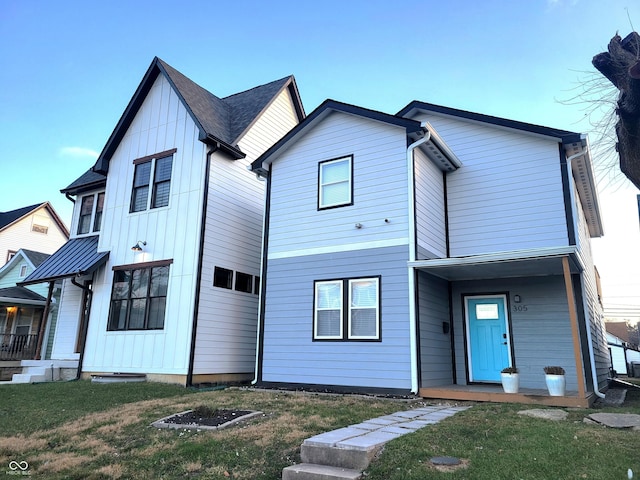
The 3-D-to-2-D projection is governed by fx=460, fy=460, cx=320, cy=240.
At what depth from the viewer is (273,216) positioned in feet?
38.3

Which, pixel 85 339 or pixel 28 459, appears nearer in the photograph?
pixel 28 459

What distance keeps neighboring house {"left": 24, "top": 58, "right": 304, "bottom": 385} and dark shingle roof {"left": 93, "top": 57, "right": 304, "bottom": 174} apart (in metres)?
0.04

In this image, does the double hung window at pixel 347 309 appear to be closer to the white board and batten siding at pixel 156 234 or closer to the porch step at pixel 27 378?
the white board and batten siding at pixel 156 234

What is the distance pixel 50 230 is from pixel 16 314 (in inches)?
402

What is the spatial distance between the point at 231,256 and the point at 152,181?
3355 mm

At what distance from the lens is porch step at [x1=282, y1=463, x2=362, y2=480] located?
4.12 meters

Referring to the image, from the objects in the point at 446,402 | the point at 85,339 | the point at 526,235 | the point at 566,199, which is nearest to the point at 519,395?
the point at 446,402

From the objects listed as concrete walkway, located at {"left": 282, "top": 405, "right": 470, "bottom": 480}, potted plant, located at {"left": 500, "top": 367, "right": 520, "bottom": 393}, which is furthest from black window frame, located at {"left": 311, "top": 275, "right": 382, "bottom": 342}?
concrete walkway, located at {"left": 282, "top": 405, "right": 470, "bottom": 480}

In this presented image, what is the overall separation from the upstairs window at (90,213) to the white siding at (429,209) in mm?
10919

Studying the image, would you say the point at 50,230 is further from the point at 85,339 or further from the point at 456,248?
the point at 456,248

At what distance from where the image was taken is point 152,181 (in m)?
13.7

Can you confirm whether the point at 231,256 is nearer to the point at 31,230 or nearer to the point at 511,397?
the point at 511,397

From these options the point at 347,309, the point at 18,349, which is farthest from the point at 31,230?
the point at 347,309
